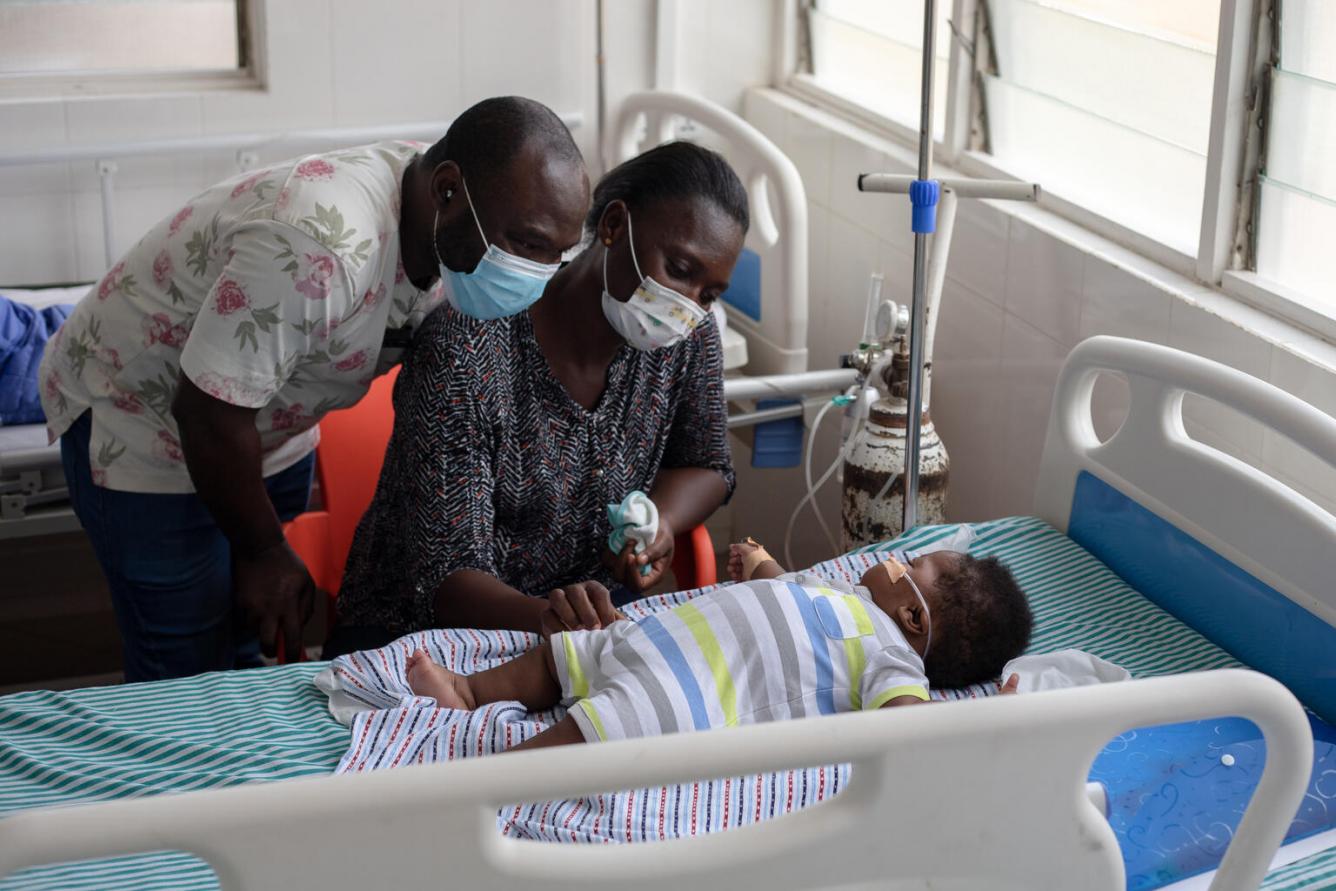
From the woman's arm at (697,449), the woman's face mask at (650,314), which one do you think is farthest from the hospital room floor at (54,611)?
the woman's face mask at (650,314)

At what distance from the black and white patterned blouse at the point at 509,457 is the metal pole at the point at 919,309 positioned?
1.03ft

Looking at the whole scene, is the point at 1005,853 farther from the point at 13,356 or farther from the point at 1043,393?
the point at 13,356

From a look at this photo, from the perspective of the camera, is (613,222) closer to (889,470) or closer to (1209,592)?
(889,470)

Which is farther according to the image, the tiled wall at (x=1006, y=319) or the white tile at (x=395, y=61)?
the white tile at (x=395, y=61)

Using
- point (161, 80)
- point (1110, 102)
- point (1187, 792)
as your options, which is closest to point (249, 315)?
point (1187, 792)

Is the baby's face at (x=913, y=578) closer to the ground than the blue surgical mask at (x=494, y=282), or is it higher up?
closer to the ground

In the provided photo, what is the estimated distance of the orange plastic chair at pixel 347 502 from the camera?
253cm

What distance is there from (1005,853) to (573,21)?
315cm

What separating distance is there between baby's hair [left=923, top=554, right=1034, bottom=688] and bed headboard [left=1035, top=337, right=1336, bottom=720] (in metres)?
0.27

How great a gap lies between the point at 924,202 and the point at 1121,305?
514 mm

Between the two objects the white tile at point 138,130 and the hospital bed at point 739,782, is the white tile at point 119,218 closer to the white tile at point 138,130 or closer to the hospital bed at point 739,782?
the white tile at point 138,130

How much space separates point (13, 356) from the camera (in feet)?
9.78

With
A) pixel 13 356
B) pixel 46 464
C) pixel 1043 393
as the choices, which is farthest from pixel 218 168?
pixel 1043 393

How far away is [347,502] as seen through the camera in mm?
2736
